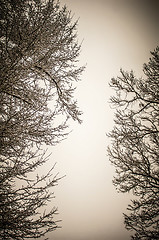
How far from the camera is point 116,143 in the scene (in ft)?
17.0

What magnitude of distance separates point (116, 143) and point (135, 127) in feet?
2.61

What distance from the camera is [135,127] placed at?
4988 mm

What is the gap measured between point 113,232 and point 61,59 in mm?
22190

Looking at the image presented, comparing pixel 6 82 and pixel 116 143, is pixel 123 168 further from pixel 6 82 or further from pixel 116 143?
pixel 6 82

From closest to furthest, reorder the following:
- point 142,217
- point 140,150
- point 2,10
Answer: point 2,10 → point 142,217 → point 140,150

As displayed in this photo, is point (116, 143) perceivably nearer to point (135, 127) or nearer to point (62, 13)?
point (135, 127)

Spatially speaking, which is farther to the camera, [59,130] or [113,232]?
[113,232]

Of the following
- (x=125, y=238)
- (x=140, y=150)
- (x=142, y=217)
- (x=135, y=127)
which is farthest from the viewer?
(x=125, y=238)

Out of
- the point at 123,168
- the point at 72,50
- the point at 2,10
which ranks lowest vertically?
the point at 123,168

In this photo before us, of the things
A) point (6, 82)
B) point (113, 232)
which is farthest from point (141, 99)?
point (113, 232)

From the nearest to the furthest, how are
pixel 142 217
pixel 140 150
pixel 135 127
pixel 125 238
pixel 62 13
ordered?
pixel 142 217, pixel 62 13, pixel 140 150, pixel 135 127, pixel 125 238

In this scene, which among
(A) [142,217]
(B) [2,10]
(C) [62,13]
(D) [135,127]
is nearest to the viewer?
(B) [2,10]

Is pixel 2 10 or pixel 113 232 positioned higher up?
pixel 2 10

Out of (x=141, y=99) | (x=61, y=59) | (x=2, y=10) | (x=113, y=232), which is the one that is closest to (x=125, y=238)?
(x=113, y=232)
